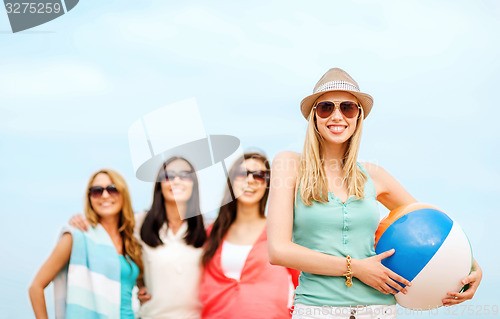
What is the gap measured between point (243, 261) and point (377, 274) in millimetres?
2420

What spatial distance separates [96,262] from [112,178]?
2.89 feet

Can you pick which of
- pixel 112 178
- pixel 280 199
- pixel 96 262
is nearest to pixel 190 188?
pixel 112 178

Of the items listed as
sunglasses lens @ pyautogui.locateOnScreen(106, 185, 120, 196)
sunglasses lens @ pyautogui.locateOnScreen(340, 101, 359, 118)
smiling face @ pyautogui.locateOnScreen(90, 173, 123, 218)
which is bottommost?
smiling face @ pyautogui.locateOnScreen(90, 173, 123, 218)

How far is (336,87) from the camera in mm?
3389

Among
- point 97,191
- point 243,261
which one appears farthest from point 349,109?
point 97,191

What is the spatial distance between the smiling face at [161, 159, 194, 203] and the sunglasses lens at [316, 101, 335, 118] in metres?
2.75

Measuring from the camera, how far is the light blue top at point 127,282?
5383 mm

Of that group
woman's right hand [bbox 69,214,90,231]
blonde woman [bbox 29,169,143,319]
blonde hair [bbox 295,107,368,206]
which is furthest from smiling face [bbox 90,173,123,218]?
blonde hair [bbox 295,107,368,206]

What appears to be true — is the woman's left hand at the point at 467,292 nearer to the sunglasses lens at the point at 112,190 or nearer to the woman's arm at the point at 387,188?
the woman's arm at the point at 387,188

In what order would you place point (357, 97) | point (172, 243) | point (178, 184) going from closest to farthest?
point (357, 97), point (172, 243), point (178, 184)

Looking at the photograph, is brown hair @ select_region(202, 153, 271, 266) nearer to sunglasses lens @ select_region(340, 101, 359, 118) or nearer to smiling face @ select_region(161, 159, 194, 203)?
smiling face @ select_region(161, 159, 194, 203)

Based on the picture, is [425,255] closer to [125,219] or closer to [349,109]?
[349,109]

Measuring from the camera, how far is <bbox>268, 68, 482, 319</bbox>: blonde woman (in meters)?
2.97

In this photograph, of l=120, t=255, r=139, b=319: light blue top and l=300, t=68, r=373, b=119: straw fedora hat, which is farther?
l=120, t=255, r=139, b=319: light blue top
